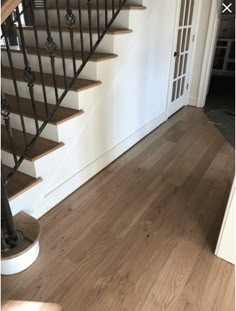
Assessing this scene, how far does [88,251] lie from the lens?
1.66 metres

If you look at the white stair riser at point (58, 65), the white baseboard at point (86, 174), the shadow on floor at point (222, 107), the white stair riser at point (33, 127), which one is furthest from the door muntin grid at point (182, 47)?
the white stair riser at point (33, 127)

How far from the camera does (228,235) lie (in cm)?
151

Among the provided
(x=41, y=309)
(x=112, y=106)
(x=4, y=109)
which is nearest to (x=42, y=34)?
(x=112, y=106)

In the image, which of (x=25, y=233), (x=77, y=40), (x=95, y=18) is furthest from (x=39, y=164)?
(x=95, y=18)

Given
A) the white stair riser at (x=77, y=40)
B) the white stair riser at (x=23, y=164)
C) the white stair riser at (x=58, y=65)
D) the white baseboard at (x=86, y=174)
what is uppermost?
the white stair riser at (x=77, y=40)

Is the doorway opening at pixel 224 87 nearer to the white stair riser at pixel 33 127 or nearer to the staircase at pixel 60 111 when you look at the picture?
the staircase at pixel 60 111

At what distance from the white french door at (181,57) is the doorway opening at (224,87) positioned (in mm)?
502

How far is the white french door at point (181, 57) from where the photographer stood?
3.22 metres

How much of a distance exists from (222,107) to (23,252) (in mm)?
3597

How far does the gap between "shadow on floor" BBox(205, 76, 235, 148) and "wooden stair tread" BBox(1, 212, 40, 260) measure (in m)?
2.29

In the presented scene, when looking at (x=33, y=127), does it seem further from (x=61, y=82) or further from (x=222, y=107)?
(x=222, y=107)

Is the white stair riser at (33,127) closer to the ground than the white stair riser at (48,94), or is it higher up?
closer to the ground

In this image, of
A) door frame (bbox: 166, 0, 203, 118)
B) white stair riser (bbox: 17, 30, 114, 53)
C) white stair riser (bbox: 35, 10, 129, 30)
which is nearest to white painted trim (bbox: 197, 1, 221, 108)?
door frame (bbox: 166, 0, 203, 118)

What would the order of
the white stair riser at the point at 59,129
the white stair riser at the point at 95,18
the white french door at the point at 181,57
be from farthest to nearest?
the white french door at the point at 181,57 < the white stair riser at the point at 95,18 < the white stair riser at the point at 59,129
